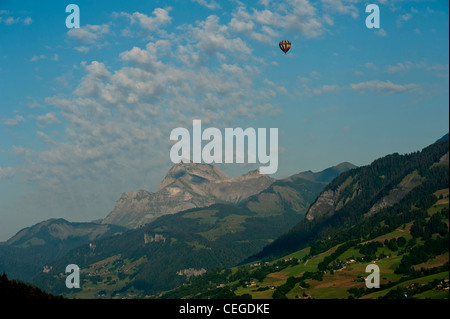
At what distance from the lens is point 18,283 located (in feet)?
388
